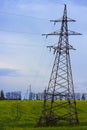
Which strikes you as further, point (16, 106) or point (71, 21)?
point (16, 106)

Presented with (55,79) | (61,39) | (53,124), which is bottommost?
(53,124)

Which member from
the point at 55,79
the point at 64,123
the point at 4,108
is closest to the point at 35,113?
the point at 4,108

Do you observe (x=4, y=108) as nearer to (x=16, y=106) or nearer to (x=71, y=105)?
(x=16, y=106)

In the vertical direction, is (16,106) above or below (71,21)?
below

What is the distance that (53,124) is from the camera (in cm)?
5431

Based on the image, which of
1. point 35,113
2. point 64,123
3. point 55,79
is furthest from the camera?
point 35,113

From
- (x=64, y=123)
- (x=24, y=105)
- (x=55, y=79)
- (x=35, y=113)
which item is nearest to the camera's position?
(x=55, y=79)

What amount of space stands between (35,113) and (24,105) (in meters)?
6.83

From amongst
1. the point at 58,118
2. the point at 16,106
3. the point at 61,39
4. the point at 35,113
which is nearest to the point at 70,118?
the point at 58,118

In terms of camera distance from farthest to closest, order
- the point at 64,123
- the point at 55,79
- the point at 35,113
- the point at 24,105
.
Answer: the point at 24,105, the point at 35,113, the point at 64,123, the point at 55,79

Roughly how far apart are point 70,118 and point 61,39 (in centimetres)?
870

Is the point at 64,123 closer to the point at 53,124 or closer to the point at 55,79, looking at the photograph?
the point at 53,124

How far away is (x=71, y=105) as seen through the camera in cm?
5475

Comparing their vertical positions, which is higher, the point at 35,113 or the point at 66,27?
the point at 66,27
